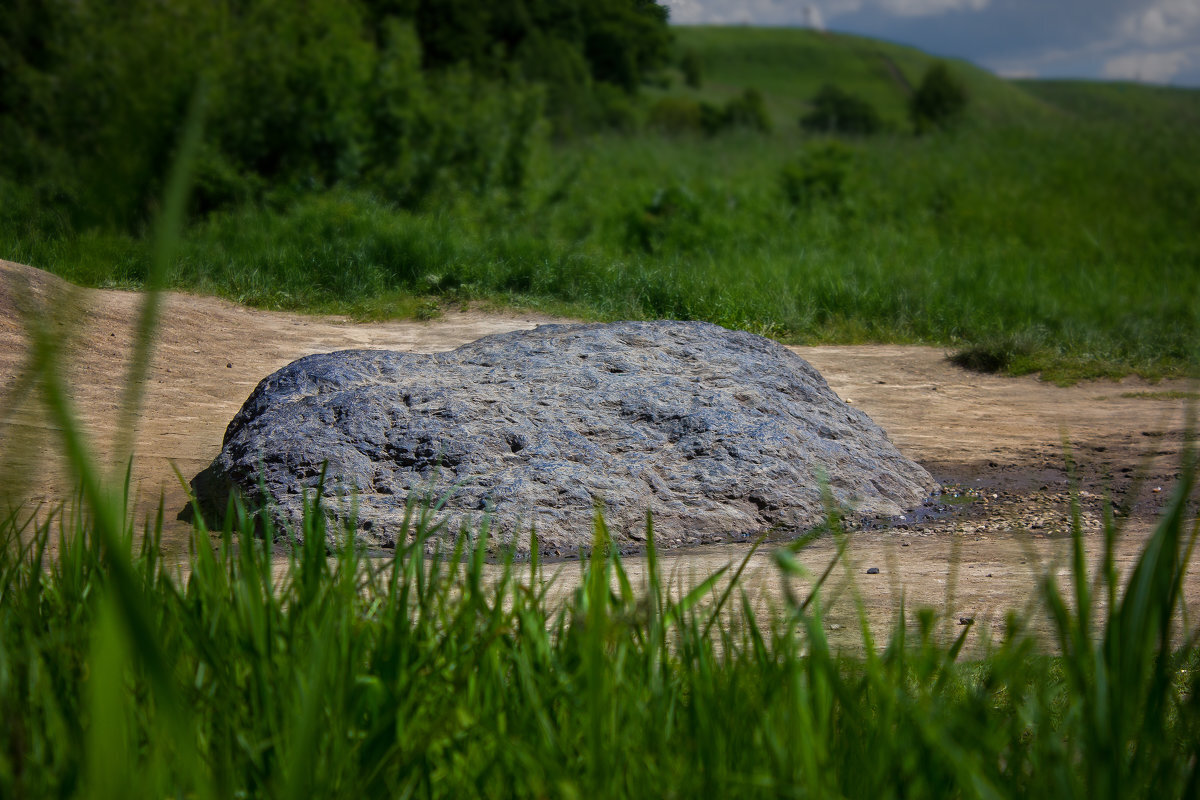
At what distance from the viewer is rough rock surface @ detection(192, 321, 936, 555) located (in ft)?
13.4

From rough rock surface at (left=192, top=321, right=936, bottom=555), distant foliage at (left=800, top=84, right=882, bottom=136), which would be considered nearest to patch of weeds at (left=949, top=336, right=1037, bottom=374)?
rough rock surface at (left=192, top=321, right=936, bottom=555)

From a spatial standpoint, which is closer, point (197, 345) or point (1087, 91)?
point (197, 345)

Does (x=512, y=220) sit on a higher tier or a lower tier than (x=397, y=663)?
higher

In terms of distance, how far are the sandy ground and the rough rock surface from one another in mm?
271

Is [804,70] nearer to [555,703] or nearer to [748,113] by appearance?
[748,113]

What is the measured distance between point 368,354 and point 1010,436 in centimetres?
364

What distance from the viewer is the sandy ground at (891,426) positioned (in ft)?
11.9

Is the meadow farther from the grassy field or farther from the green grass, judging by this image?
the grassy field

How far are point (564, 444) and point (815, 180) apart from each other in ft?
39.2

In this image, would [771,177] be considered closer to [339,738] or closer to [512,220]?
[512,220]

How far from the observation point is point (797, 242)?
498 inches

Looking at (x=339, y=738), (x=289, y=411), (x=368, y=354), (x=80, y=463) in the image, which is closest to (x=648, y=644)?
(x=339, y=738)

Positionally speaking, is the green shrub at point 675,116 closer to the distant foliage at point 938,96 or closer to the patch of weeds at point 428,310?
the distant foliage at point 938,96

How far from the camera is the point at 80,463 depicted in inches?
24.1
